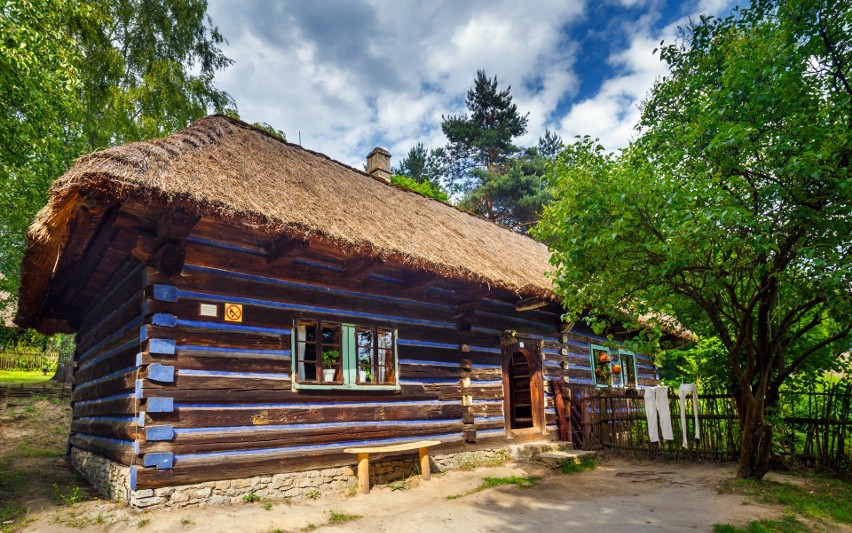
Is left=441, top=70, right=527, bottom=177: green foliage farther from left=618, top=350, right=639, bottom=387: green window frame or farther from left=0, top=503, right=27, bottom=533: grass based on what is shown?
left=0, top=503, right=27, bottom=533: grass

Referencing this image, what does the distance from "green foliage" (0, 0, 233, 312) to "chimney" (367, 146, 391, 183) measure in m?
5.60

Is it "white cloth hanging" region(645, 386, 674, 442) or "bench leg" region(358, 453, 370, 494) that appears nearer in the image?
"bench leg" region(358, 453, 370, 494)

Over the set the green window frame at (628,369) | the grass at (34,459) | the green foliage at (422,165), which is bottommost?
the grass at (34,459)

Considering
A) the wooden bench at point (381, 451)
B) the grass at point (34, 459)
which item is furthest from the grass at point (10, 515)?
the wooden bench at point (381, 451)

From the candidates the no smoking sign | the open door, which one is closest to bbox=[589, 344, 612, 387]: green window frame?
the open door

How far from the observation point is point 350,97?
12.6m

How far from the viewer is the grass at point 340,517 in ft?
16.2

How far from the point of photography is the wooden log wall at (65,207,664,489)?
16.7ft

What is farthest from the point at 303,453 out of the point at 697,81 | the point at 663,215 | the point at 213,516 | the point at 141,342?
the point at 697,81

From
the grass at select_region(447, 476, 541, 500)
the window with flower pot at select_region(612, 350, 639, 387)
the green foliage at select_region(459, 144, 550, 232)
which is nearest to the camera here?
the grass at select_region(447, 476, 541, 500)

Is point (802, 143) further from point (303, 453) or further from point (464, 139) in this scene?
point (464, 139)

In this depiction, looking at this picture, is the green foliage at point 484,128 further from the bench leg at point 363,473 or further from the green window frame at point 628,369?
the bench leg at point 363,473

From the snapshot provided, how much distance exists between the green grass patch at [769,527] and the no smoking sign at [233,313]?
16.5 feet

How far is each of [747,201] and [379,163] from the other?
314 inches
